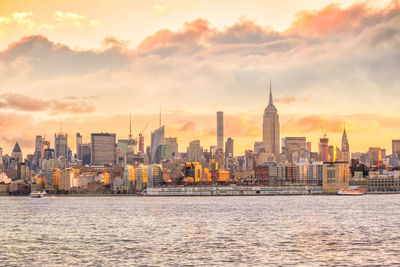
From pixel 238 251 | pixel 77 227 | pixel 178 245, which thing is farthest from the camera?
pixel 77 227

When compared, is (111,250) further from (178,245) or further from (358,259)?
(358,259)

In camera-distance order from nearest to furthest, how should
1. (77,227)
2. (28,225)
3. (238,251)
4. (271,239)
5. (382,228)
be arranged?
1. (238,251)
2. (271,239)
3. (382,228)
4. (77,227)
5. (28,225)

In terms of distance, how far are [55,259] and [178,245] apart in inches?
681

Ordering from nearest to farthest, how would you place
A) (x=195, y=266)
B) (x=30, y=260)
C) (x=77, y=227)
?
(x=195, y=266), (x=30, y=260), (x=77, y=227)

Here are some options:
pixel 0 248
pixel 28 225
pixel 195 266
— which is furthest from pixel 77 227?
pixel 195 266

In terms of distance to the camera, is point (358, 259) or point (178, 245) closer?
point (358, 259)

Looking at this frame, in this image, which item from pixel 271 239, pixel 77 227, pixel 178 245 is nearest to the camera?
pixel 178 245

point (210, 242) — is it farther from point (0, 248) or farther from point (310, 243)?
point (0, 248)

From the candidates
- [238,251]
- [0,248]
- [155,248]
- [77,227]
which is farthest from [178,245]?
[77,227]

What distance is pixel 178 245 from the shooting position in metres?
83.8

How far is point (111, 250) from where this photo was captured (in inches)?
3118

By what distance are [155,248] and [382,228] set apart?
4249cm

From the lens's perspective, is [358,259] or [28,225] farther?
[28,225]

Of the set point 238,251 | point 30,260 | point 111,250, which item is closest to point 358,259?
point 238,251
